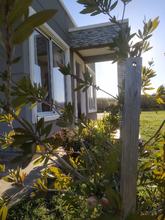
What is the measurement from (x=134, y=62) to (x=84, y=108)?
11.3 metres

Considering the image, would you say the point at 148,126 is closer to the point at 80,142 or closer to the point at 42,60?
the point at 42,60

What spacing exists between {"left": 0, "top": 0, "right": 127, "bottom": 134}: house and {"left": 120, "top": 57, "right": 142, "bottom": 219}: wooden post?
15.3ft

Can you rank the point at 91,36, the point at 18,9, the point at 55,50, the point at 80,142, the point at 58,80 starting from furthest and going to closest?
the point at 91,36 < the point at 55,50 < the point at 58,80 < the point at 80,142 < the point at 18,9

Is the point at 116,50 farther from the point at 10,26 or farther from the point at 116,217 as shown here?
the point at 10,26

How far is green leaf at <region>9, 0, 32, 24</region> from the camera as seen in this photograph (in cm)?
43

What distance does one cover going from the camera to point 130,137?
85cm

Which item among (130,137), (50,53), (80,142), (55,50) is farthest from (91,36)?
(130,137)

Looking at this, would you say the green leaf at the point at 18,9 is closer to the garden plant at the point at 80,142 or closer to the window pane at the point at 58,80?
the garden plant at the point at 80,142

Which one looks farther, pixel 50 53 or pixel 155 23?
pixel 50 53

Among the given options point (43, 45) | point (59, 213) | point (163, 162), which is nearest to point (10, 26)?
point (163, 162)

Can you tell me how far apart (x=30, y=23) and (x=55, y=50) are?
7906 millimetres

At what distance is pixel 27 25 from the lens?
0.45m

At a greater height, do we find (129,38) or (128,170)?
(129,38)

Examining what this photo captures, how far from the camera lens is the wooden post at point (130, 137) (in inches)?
32.5
